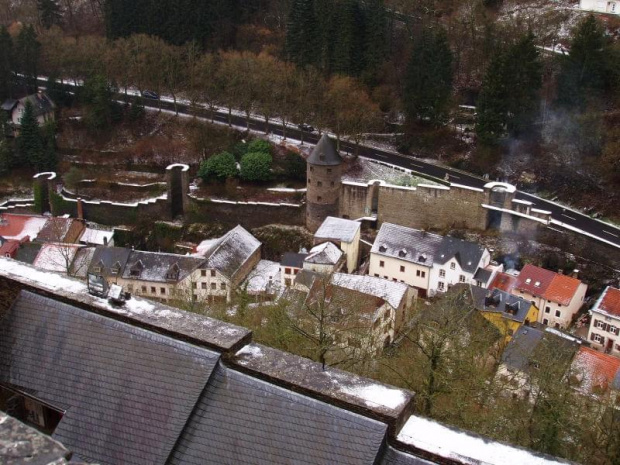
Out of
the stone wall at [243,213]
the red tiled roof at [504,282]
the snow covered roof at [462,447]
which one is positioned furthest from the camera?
the stone wall at [243,213]

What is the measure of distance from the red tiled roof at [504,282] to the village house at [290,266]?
7222 millimetres

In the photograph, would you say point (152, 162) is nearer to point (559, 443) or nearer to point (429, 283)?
point (429, 283)

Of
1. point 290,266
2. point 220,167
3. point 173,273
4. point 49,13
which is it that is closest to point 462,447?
point 290,266

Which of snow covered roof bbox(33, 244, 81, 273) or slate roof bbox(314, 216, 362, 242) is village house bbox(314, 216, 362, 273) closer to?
slate roof bbox(314, 216, 362, 242)

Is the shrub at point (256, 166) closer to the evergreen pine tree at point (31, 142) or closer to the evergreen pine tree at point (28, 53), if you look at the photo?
the evergreen pine tree at point (31, 142)

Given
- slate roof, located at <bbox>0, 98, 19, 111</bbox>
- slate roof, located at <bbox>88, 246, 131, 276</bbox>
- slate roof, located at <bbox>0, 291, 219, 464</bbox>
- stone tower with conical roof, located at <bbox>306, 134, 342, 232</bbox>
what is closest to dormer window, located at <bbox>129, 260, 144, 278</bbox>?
slate roof, located at <bbox>88, 246, 131, 276</bbox>

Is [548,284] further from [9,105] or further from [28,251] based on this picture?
[9,105]

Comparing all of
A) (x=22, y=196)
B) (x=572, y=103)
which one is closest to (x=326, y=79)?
(x=572, y=103)

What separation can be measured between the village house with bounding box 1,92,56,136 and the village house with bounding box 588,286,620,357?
3014 centimetres

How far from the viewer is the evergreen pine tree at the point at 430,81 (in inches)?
1304

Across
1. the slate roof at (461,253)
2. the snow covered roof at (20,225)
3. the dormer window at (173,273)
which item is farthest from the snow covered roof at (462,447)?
the snow covered roof at (20,225)

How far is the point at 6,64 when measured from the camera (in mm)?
40875

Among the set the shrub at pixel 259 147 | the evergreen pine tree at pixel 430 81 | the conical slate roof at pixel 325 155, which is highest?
the evergreen pine tree at pixel 430 81

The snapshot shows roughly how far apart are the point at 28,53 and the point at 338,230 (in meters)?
23.9
